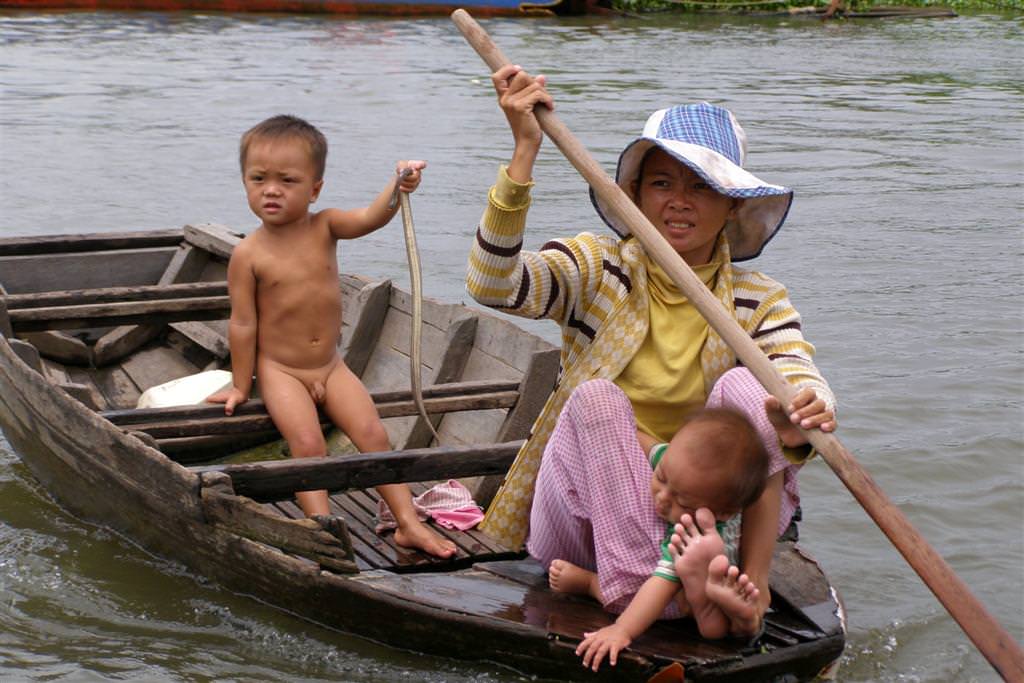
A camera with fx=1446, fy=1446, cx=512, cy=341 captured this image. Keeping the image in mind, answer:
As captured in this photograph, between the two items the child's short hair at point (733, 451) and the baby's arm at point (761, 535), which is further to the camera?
the baby's arm at point (761, 535)

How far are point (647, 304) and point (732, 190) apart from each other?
344 mm

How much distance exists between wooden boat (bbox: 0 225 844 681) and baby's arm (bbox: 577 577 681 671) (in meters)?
0.04

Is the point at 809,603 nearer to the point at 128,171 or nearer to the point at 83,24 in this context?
the point at 128,171

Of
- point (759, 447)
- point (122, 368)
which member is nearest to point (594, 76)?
point (122, 368)

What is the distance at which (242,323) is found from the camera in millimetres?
4254

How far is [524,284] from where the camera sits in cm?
328

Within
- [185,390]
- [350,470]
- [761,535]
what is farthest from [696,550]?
[185,390]

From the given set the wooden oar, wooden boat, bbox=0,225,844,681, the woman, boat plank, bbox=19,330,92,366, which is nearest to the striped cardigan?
the woman

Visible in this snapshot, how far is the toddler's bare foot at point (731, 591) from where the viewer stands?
295cm

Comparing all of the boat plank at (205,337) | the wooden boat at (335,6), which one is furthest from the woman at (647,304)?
the wooden boat at (335,6)

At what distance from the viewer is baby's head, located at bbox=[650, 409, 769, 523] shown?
296 cm

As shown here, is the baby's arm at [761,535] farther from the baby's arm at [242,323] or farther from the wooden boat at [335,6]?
the wooden boat at [335,6]

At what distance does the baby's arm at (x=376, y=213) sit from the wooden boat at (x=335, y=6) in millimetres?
17627

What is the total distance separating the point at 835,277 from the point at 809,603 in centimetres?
495
